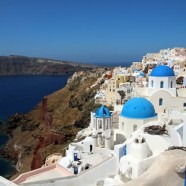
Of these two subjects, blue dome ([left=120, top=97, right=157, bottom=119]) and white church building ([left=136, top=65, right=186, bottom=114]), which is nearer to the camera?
blue dome ([left=120, top=97, right=157, bottom=119])

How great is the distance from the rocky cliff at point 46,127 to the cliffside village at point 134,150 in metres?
13.4

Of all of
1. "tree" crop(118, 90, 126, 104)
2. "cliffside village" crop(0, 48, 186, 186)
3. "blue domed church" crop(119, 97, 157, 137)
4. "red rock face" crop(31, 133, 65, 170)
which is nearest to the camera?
"cliffside village" crop(0, 48, 186, 186)

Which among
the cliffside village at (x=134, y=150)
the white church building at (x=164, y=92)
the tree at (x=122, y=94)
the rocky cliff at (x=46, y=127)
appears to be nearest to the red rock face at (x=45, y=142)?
the rocky cliff at (x=46, y=127)

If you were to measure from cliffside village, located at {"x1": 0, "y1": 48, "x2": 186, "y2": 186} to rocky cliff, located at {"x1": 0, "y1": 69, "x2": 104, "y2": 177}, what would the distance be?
526 inches

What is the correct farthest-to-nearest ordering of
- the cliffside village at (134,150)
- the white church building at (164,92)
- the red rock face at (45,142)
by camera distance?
1. the red rock face at (45,142)
2. the white church building at (164,92)
3. the cliffside village at (134,150)

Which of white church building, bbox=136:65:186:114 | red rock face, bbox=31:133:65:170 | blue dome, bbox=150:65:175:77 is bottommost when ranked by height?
red rock face, bbox=31:133:65:170

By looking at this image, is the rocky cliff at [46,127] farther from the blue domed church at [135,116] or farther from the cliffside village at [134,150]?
the blue domed church at [135,116]

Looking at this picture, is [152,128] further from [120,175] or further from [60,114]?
[60,114]

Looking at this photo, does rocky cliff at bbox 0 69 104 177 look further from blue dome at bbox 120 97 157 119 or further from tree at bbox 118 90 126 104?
blue dome at bbox 120 97 157 119

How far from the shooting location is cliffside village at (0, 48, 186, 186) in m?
10.3

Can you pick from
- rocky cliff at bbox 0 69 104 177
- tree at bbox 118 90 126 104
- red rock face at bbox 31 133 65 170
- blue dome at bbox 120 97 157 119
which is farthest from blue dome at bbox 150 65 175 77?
red rock face at bbox 31 133 65 170

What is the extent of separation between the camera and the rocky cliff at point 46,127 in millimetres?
38906

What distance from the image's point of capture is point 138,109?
69.5 feet

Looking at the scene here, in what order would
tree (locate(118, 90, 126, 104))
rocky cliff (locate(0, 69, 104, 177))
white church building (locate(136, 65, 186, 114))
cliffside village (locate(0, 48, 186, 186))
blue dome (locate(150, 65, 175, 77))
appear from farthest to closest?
tree (locate(118, 90, 126, 104)) < rocky cliff (locate(0, 69, 104, 177)) < blue dome (locate(150, 65, 175, 77)) < white church building (locate(136, 65, 186, 114)) < cliffside village (locate(0, 48, 186, 186))
